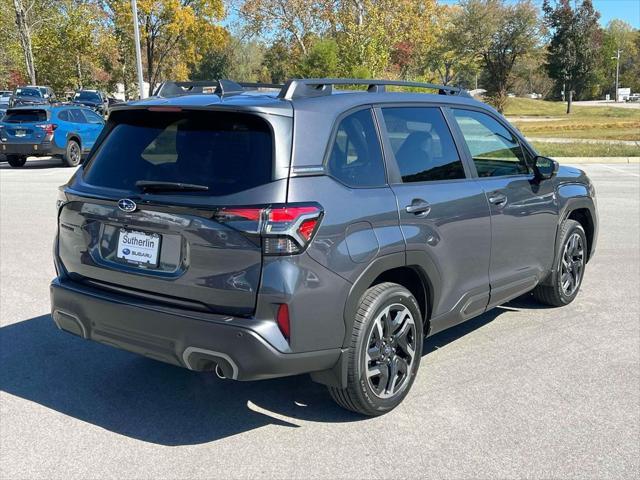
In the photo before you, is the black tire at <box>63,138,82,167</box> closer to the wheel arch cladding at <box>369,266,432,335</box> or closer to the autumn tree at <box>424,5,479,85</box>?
the wheel arch cladding at <box>369,266,432,335</box>

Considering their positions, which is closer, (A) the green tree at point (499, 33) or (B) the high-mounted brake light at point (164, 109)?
(B) the high-mounted brake light at point (164, 109)

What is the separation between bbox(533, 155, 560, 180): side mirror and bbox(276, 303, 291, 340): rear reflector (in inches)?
111

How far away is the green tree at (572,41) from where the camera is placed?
65.4m

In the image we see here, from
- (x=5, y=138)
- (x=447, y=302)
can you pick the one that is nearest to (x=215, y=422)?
(x=447, y=302)

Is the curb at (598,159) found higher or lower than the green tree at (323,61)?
lower

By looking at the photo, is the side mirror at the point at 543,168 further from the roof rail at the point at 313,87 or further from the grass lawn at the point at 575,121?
the grass lawn at the point at 575,121

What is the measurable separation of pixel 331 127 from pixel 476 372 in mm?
1980

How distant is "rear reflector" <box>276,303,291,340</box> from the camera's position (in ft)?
10.6

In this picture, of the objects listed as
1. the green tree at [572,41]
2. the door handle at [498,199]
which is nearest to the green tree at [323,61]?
the door handle at [498,199]

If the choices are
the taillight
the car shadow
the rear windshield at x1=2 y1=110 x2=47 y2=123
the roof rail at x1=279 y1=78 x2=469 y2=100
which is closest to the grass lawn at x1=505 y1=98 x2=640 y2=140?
the rear windshield at x1=2 y1=110 x2=47 y2=123

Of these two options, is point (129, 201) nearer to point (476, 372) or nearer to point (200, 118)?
point (200, 118)

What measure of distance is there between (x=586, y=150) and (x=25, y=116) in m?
16.9

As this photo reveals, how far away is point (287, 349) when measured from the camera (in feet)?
10.8

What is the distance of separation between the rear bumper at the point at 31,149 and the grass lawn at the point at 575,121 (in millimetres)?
21618
